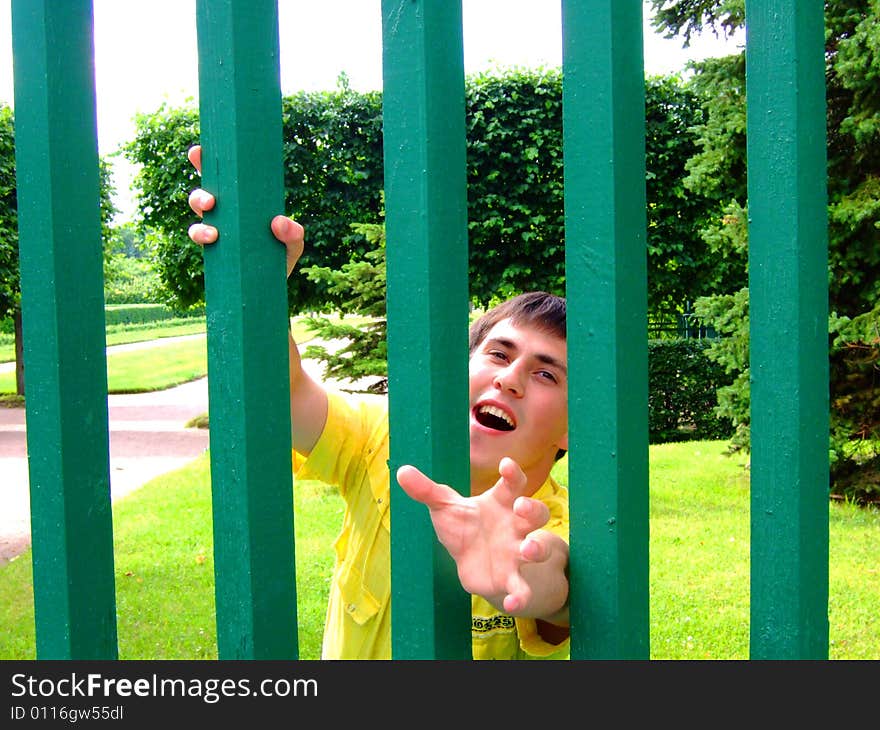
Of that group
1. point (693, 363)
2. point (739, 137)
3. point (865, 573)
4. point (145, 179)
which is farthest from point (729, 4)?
point (145, 179)

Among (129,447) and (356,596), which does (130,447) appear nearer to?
(129,447)

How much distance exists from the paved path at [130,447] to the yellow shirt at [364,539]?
12.5ft

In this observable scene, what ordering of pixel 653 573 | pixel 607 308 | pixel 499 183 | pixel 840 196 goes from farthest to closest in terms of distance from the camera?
1. pixel 499 183
2. pixel 840 196
3. pixel 653 573
4. pixel 607 308

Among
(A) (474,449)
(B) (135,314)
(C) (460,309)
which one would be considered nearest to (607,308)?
(C) (460,309)

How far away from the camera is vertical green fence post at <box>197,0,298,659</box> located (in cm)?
104

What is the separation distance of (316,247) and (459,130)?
11.8m

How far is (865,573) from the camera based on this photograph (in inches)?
239

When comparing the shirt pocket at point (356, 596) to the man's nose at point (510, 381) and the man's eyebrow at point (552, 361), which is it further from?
the man's eyebrow at point (552, 361)

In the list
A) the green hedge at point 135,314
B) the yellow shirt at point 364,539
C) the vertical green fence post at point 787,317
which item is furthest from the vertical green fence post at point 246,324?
the green hedge at point 135,314

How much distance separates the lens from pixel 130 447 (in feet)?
39.4

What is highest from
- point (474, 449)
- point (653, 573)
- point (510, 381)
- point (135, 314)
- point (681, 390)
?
point (510, 381)

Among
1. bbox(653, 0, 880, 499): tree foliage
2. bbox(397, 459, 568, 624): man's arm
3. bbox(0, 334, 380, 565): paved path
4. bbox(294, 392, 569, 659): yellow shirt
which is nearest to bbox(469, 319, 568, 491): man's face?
bbox(294, 392, 569, 659): yellow shirt

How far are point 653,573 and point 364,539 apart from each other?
15.1ft

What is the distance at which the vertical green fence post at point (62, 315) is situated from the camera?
3.63 feet
